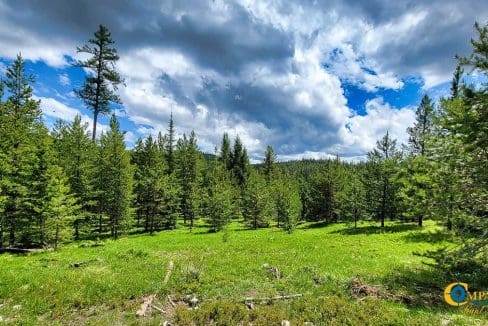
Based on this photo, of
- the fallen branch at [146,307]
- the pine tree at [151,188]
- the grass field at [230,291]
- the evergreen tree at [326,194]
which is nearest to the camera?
the grass field at [230,291]

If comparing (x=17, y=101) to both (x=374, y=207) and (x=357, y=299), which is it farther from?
(x=374, y=207)

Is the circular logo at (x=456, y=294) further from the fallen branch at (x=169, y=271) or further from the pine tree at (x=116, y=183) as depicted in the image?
the pine tree at (x=116, y=183)

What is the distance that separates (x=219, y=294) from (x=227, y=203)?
102 feet

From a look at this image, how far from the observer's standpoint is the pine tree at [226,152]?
88.5 m

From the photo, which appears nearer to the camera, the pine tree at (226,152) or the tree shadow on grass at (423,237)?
the tree shadow on grass at (423,237)

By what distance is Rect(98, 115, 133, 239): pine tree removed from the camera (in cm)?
3516

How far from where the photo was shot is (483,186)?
10.5 m

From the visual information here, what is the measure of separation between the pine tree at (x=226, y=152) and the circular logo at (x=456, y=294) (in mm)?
76961

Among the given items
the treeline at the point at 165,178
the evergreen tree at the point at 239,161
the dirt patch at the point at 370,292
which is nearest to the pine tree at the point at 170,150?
the treeline at the point at 165,178

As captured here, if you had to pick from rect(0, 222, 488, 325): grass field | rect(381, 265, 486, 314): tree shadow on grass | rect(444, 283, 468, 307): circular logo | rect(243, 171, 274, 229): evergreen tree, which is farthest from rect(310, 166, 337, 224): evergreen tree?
rect(444, 283, 468, 307): circular logo

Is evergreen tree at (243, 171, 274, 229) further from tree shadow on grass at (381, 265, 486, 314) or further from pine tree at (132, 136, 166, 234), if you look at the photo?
tree shadow on grass at (381, 265, 486, 314)

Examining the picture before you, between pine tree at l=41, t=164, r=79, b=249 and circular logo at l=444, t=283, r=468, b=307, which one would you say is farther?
pine tree at l=41, t=164, r=79, b=249

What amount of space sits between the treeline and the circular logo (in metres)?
1.63

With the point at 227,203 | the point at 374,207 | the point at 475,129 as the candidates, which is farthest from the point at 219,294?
the point at 374,207
